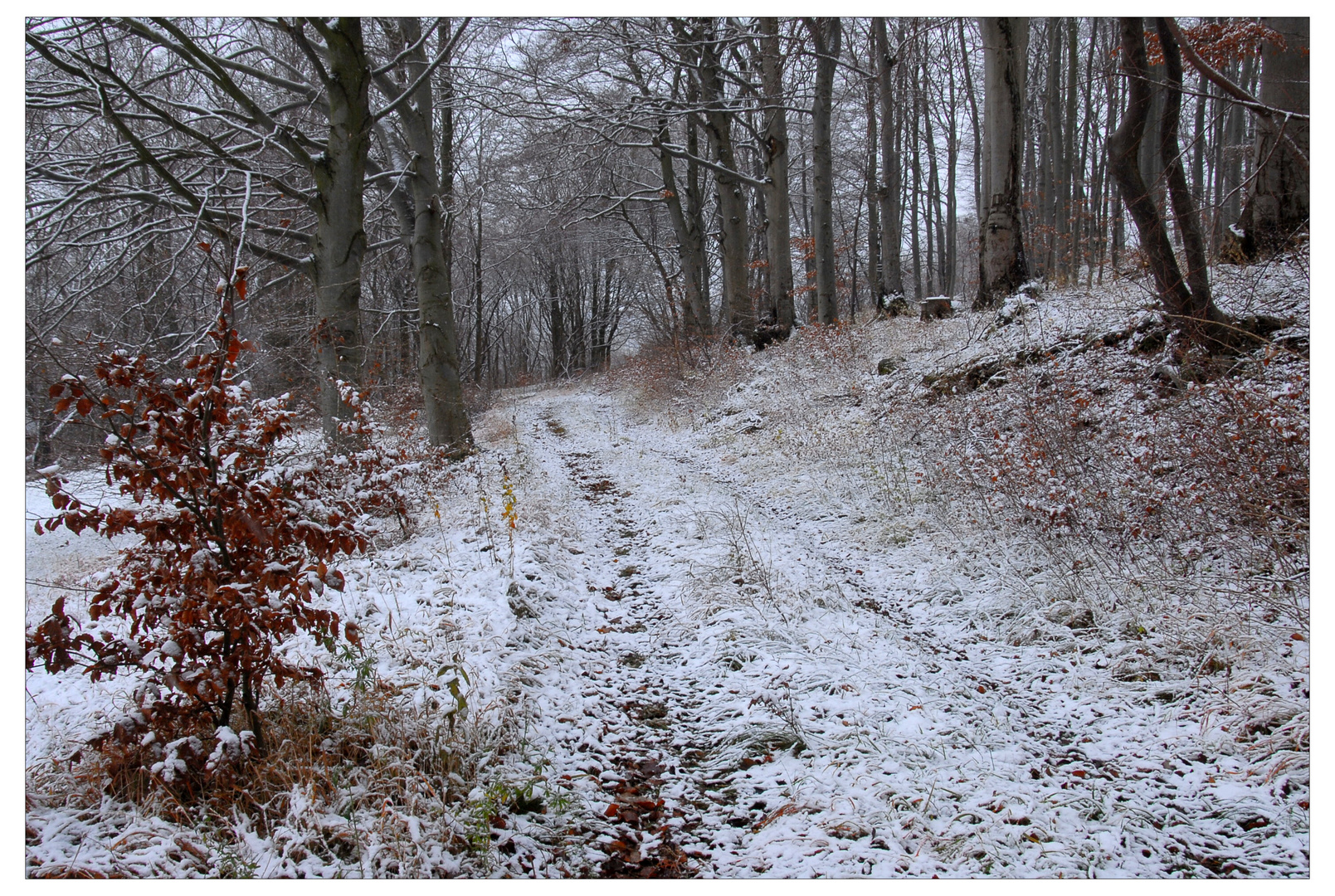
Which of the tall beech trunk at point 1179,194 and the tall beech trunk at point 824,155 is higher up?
the tall beech trunk at point 824,155

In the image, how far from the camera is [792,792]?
276cm

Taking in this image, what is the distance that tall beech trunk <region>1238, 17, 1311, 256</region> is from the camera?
4766mm

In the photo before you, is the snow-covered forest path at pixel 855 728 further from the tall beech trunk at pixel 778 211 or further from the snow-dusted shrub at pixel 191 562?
the tall beech trunk at pixel 778 211

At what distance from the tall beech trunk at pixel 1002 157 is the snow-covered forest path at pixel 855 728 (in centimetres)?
553

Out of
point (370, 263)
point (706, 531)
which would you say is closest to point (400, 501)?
point (706, 531)

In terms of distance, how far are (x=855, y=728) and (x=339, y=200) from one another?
7247 mm

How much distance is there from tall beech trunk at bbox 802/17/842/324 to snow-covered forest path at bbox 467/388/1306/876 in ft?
29.5

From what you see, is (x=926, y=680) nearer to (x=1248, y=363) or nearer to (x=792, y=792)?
(x=792, y=792)

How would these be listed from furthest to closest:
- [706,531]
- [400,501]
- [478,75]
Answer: [478,75], [400,501], [706,531]

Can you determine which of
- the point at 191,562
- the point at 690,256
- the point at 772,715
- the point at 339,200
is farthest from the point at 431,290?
the point at 690,256

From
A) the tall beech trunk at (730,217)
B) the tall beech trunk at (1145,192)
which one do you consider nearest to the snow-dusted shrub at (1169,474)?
the tall beech trunk at (1145,192)

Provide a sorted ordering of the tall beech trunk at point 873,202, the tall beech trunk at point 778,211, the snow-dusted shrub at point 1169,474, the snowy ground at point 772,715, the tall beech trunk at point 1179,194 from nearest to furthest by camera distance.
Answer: the snowy ground at point 772,715
the snow-dusted shrub at point 1169,474
the tall beech trunk at point 1179,194
the tall beech trunk at point 778,211
the tall beech trunk at point 873,202

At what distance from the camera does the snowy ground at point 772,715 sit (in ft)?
7.88

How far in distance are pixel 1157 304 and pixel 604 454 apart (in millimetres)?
7212
